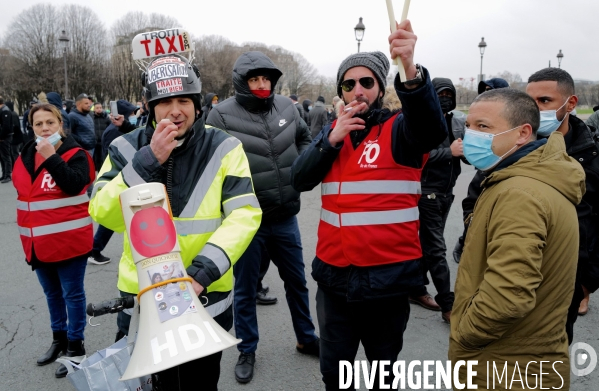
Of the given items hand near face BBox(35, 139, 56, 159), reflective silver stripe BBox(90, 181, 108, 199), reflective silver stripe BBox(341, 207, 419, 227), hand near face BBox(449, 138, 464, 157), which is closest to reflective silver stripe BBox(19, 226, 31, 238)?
hand near face BBox(35, 139, 56, 159)

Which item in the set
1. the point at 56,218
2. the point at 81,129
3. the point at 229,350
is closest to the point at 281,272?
the point at 229,350

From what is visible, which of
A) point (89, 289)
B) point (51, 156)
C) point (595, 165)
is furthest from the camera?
point (89, 289)

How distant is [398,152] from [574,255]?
835 mm

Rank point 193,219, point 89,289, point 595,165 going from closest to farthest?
point 193,219, point 595,165, point 89,289

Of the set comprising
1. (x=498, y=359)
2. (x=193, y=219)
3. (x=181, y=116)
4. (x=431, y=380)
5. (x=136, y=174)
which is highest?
(x=181, y=116)

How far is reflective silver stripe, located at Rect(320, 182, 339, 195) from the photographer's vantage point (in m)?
2.25

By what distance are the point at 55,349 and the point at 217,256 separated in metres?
2.39

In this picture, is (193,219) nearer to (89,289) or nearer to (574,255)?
(574,255)

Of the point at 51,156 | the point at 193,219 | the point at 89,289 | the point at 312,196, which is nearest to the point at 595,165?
the point at 193,219

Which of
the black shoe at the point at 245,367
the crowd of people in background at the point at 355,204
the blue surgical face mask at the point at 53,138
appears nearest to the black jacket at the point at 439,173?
the crowd of people in background at the point at 355,204

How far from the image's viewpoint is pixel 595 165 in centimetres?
261

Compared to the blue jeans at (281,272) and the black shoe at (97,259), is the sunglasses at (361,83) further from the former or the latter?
the black shoe at (97,259)

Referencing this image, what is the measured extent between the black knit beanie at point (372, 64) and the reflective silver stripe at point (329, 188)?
1.79 feet

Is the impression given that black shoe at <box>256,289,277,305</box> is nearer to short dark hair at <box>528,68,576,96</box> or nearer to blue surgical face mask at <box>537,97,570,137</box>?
blue surgical face mask at <box>537,97,570,137</box>
